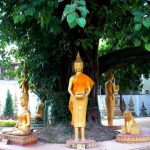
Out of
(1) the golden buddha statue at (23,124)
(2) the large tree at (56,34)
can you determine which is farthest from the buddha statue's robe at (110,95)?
(1) the golden buddha statue at (23,124)

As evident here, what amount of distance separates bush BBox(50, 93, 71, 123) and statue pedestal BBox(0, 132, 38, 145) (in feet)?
4.00

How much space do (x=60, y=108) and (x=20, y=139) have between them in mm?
1849

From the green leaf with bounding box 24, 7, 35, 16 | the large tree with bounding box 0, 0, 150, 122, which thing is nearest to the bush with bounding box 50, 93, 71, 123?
the large tree with bounding box 0, 0, 150, 122

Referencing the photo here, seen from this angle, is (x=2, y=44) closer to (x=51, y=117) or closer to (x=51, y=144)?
(x=51, y=117)

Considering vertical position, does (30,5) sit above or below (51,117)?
above

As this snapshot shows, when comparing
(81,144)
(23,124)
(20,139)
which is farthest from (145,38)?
(23,124)

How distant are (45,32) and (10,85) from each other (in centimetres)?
1911

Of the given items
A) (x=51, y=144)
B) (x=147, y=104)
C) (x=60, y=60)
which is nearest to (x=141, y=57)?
(x=60, y=60)

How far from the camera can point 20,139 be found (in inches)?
323

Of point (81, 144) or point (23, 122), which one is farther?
point (23, 122)

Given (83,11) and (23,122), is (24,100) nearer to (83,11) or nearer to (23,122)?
(23,122)

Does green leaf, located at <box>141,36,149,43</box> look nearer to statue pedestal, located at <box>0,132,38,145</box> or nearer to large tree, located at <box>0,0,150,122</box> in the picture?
large tree, located at <box>0,0,150,122</box>

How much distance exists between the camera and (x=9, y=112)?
21781 millimetres

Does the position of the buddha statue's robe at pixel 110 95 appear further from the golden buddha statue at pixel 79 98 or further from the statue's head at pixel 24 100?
the golden buddha statue at pixel 79 98
